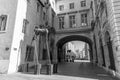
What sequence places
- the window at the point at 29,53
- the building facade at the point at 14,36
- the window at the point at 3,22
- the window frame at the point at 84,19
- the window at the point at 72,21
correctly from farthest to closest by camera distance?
the window at the point at 72,21
the window frame at the point at 84,19
the window at the point at 29,53
the window at the point at 3,22
the building facade at the point at 14,36

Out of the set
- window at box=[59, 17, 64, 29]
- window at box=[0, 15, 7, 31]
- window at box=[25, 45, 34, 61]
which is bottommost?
window at box=[25, 45, 34, 61]

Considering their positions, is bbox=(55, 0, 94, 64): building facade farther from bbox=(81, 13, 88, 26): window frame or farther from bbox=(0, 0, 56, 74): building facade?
bbox=(0, 0, 56, 74): building facade

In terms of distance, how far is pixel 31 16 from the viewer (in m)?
13.6

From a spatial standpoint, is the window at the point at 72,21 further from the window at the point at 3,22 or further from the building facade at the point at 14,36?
the window at the point at 3,22

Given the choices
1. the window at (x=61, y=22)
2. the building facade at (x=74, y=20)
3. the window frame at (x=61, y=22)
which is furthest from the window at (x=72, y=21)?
the window at (x=61, y=22)

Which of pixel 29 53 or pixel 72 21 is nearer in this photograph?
pixel 29 53

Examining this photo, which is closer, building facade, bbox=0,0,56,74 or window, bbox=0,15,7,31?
building facade, bbox=0,0,56,74

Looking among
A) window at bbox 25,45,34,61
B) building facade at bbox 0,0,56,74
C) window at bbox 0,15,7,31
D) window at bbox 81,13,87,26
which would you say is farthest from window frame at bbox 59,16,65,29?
window at bbox 0,15,7,31

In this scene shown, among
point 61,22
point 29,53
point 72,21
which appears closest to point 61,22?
point 61,22

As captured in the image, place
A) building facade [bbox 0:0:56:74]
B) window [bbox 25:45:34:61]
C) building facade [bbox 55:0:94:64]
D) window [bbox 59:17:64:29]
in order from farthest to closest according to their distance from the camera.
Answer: window [bbox 59:17:64:29], building facade [bbox 55:0:94:64], window [bbox 25:45:34:61], building facade [bbox 0:0:56:74]

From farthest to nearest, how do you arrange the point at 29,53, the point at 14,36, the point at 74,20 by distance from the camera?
the point at 74,20 < the point at 29,53 < the point at 14,36

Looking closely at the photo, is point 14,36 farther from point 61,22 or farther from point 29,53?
point 61,22

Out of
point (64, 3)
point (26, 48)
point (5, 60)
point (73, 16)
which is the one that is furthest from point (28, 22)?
point (64, 3)

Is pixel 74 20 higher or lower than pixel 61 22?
higher
